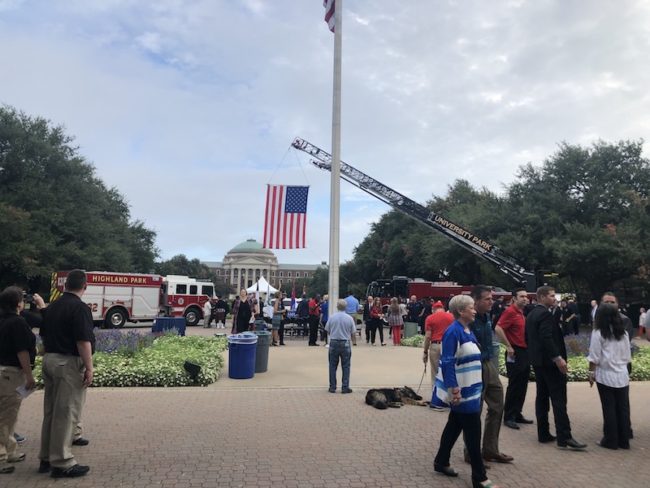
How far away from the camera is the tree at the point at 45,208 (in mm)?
32406

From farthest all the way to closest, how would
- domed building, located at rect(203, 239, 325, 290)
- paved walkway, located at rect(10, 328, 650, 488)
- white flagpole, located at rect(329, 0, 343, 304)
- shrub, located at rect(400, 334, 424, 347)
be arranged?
domed building, located at rect(203, 239, 325, 290) → shrub, located at rect(400, 334, 424, 347) → white flagpole, located at rect(329, 0, 343, 304) → paved walkway, located at rect(10, 328, 650, 488)

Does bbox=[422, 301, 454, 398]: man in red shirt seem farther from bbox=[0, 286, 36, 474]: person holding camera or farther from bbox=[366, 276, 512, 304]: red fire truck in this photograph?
bbox=[366, 276, 512, 304]: red fire truck

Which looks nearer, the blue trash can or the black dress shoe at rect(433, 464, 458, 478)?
the black dress shoe at rect(433, 464, 458, 478)

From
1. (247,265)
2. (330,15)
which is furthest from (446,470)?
(247,265)

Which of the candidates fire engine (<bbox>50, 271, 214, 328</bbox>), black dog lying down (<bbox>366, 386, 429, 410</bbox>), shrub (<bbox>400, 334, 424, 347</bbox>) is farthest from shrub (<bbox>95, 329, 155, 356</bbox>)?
fire engine (<bbox>50, 271, 214, 328</bbox>)

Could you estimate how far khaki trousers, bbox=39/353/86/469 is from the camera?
4910 mm

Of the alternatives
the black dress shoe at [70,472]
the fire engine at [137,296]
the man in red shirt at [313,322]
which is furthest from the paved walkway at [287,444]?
the fire engine at [137,296]

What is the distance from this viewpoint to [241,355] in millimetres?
10609

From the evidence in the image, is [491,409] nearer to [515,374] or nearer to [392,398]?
[515,374]

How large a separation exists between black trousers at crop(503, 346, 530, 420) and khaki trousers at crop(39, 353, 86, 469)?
5448 mm

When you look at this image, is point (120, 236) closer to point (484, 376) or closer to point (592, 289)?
point (592, 289)

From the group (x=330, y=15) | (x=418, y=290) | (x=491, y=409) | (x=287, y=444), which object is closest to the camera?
(x=491, y=409)

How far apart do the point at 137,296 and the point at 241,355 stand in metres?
19.0

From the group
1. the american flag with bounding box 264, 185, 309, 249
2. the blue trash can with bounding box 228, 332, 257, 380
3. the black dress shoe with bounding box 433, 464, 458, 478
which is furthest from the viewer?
the american flag with bounding box 264, 185, 309, 249
